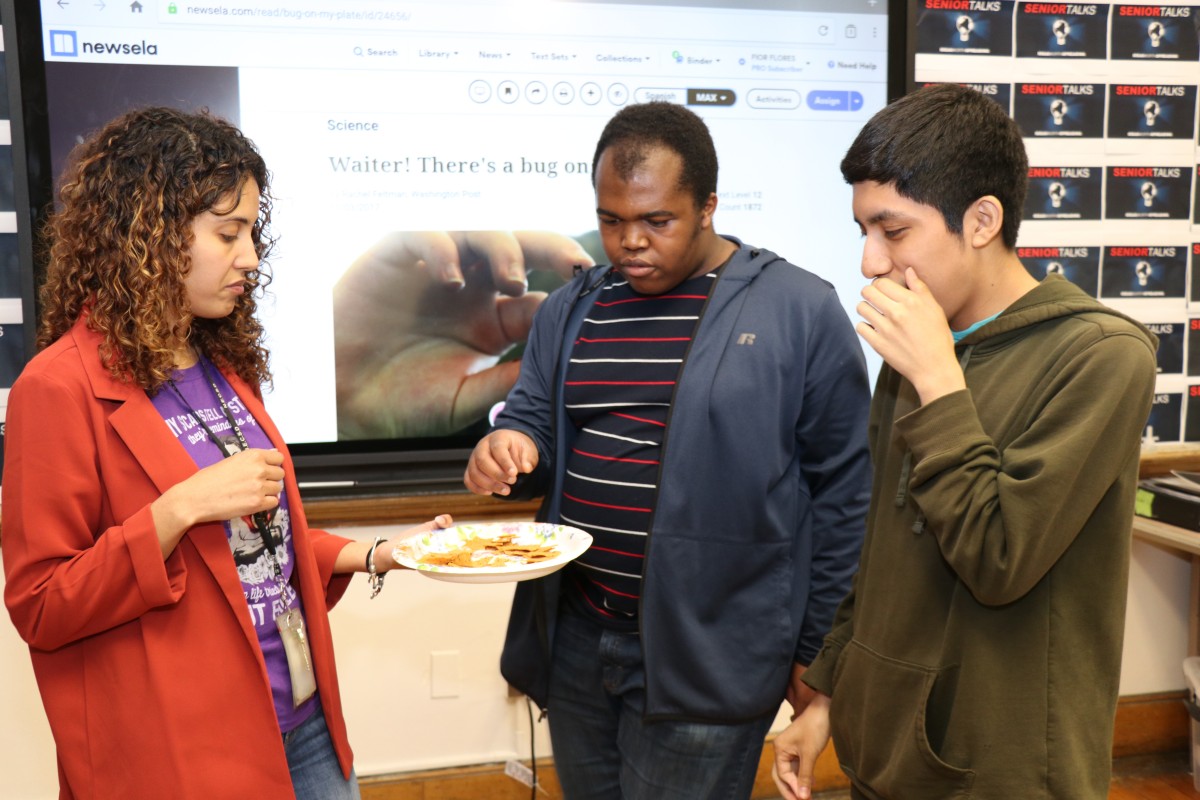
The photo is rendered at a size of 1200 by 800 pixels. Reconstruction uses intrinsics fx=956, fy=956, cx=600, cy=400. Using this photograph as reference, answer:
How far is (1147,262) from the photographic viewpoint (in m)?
2.90

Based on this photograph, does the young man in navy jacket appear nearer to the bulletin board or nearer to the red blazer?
the red blazer

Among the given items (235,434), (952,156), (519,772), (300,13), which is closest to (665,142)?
(952,156)

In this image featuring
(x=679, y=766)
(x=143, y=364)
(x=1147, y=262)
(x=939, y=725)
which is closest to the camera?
(x=939, y=725)

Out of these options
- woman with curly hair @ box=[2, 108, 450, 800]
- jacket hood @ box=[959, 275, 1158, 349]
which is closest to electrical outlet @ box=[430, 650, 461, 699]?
woman with curly hair @ box=[2, 108, 450, 800]

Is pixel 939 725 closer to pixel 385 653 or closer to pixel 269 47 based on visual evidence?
pixel 385 653

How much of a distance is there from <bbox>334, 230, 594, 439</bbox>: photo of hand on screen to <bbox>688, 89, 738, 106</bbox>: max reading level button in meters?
0.52

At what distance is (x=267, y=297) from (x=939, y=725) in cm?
188

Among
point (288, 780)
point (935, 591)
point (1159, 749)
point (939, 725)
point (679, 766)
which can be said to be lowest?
point (1159, 749)

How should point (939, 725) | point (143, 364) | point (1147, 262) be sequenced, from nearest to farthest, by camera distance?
point (939, 725), point (143, 364), point (1147, 262)

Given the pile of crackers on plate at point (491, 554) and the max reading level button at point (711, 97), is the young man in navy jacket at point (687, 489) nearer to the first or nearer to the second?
the pile of crackers on plate at point (491, 554)

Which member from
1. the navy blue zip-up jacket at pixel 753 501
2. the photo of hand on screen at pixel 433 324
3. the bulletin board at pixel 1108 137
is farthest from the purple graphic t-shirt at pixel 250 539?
the bulletin board at pixel 1108 137

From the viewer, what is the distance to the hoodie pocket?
1113 mm

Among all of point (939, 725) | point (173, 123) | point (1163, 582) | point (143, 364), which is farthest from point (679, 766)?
point (1163, 582)

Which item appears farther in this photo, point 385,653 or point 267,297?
point 385,653
